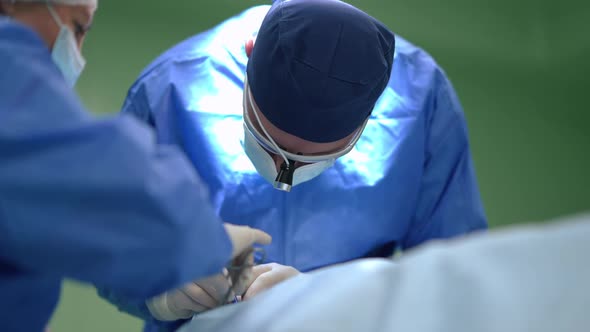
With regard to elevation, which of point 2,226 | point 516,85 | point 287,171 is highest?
point 2,226

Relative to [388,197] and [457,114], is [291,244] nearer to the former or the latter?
[388,197]

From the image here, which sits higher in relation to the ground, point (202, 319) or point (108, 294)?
point (202, 319)

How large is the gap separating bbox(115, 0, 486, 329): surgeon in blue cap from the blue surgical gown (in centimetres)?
46

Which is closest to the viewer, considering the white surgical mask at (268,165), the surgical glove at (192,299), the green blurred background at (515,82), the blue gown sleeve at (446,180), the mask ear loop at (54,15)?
the mask ear loop at (54,15)

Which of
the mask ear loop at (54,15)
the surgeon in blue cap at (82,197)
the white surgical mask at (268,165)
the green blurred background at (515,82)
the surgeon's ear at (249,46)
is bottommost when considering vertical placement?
the green blurred background at (515,82)

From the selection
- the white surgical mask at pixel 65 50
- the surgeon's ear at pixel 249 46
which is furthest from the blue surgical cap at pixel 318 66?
the white surgical mask at pixel 65 50

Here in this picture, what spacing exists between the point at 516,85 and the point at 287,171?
5.42 ft

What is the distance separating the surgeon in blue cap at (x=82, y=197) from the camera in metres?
0.64

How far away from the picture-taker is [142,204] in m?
0.66

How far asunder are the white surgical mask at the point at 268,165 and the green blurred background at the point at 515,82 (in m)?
1.02

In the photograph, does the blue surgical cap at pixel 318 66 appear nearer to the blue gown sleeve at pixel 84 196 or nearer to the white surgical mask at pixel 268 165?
the white surgical mask at pixel 268 165

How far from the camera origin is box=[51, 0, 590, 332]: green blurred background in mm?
→ 2434

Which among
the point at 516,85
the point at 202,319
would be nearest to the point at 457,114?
the point at 202,319

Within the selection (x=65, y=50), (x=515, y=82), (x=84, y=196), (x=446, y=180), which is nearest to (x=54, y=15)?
(x=65, y=50)
